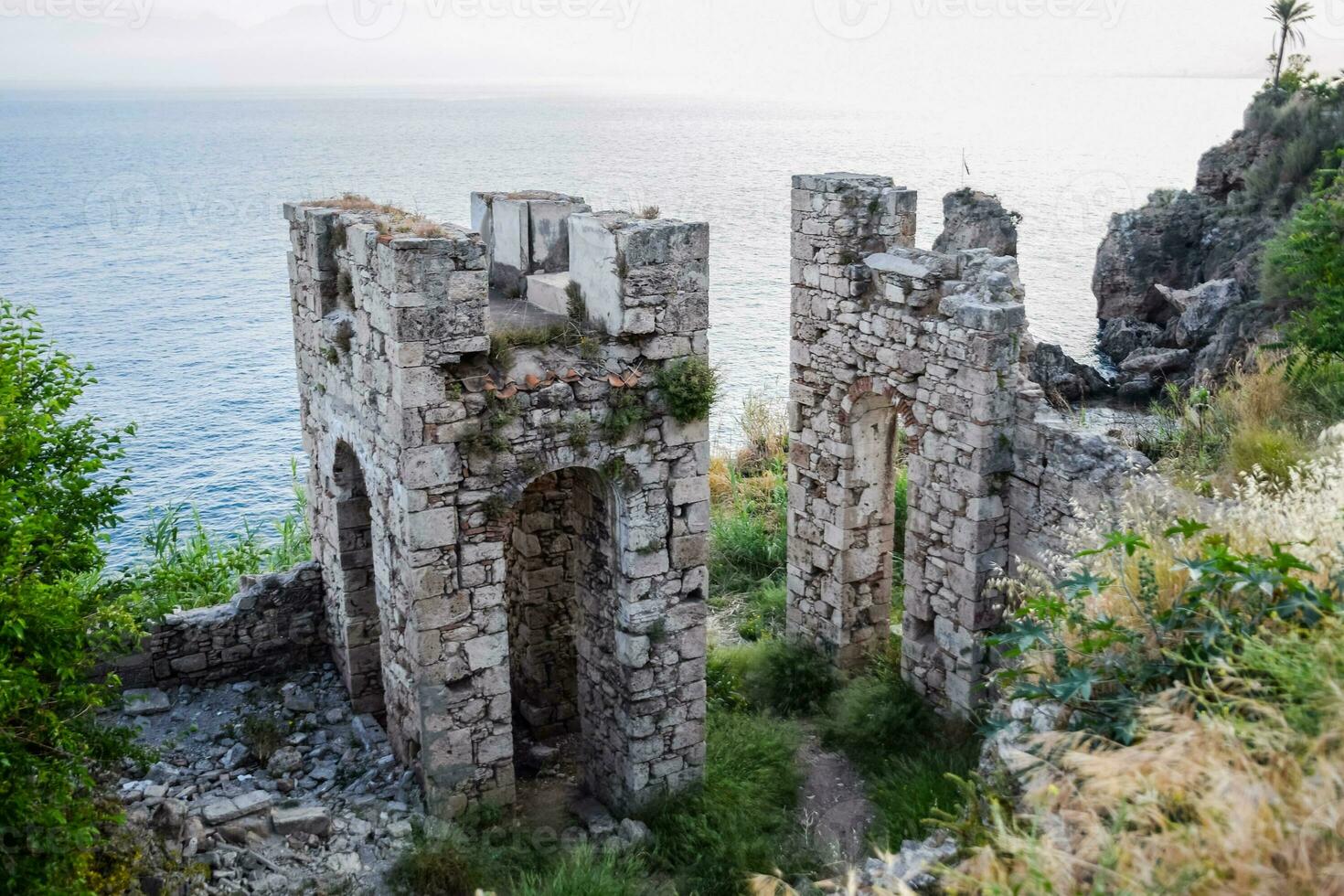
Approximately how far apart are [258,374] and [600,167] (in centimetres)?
5044

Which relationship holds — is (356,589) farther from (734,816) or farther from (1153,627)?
(1153,627)

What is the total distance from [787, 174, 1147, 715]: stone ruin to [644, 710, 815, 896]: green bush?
199 cm

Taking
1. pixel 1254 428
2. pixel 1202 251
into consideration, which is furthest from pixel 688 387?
pixel 1202 251

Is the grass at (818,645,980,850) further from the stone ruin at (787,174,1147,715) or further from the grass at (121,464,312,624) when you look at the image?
the grass at (121,464,312,624)

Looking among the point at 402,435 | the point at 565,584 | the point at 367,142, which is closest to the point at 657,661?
the point at 565,584

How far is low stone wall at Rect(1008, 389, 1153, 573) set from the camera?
10109 mm

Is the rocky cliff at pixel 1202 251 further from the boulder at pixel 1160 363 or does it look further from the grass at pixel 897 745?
the grass at pixel 897 745

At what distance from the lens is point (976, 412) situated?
10.8 m

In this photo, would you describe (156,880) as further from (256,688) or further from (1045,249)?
(1045,249)

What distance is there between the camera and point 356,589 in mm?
11398

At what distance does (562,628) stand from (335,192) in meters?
49.4

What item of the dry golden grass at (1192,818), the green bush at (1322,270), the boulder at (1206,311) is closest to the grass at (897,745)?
the dry golden grass at (1192,818)

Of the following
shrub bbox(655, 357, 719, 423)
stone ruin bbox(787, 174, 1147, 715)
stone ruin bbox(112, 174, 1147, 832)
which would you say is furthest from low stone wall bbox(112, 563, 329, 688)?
stone ruin bbox(787, 174, 1147, 715)

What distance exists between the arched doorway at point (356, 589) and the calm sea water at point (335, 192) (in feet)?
12.6
